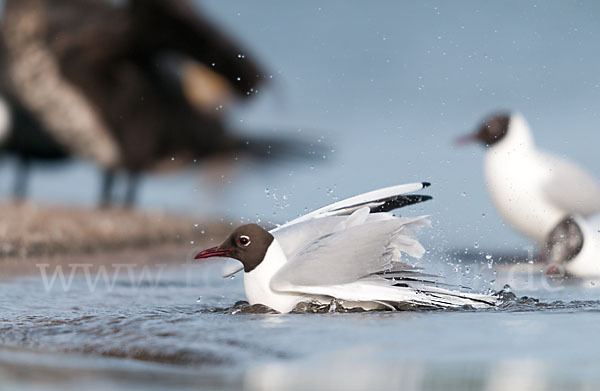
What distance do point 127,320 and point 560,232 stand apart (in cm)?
304

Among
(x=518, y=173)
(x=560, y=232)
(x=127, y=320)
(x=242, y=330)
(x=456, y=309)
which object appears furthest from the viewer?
(x=518, y=173)

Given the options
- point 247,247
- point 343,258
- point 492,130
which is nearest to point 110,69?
point 492,130

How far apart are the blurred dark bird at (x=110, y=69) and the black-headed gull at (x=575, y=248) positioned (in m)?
3.17

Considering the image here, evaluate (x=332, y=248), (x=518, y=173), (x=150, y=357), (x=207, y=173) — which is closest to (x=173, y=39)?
(x=207, y=173)

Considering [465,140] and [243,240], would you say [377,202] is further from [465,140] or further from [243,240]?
[465,140]

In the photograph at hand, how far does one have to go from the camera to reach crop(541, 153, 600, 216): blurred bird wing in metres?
5.27

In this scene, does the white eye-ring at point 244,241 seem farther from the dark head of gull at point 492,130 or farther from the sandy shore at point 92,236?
the dark head of gull at point 492,130

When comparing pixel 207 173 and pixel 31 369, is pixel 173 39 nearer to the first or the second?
pixel 207 173

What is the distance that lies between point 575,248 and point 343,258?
240 centimetres

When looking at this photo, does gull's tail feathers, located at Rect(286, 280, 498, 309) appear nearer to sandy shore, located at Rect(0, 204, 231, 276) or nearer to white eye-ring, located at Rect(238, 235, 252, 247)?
white eye-ring, located at Rect(238, 235, 252, 247)

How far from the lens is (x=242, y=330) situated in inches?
96.2

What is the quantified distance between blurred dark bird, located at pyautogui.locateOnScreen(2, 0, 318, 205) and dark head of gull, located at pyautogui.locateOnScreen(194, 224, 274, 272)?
4.31 m

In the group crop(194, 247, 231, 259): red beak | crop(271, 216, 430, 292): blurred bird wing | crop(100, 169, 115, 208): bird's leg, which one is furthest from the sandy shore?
crop(271, 216, 430, 292): blurred bird wing

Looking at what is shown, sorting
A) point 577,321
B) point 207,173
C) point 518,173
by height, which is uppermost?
point 207,173
